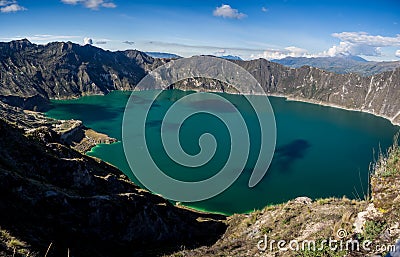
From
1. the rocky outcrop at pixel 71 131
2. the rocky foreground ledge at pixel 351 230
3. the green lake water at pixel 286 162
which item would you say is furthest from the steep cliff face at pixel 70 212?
the rocky outcrop at pixel 71 131

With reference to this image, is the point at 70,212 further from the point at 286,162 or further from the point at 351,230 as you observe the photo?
the point at 286,162

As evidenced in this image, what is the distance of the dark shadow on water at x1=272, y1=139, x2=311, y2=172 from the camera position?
116 metres

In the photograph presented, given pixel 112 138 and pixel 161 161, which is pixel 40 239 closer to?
pixel 161 161

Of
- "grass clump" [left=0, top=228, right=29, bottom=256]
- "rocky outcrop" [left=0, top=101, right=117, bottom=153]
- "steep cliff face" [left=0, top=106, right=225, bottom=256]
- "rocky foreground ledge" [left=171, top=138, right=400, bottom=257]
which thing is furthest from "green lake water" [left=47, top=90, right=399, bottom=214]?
"grass clump" [left=0, top=228, right=29, bottom=256]

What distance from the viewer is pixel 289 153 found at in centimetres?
13350

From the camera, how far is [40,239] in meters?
18.4

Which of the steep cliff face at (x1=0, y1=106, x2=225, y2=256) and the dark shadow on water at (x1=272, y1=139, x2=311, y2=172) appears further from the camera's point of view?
the dark shadow on water at (x1=272, y1=139, x2=311, y2=172)

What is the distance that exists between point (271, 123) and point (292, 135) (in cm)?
1430

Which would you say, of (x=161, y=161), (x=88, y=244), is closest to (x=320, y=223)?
(x=88, y=244)

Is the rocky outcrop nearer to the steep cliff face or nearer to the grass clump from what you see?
the steep cliff face

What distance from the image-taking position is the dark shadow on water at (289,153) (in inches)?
4568

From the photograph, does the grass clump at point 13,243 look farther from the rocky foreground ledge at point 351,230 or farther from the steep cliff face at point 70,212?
the rocky foreground ledge at point 351,230

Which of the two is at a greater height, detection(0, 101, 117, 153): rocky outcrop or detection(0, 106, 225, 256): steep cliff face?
detection(0, 106, 225, 256): steep cliff face

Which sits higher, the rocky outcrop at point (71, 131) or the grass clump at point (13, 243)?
the grass clump at point (13, 243)
